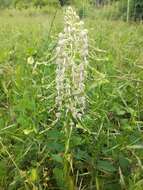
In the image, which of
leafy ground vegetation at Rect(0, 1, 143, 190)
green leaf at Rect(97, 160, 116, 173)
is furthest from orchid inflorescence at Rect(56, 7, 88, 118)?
green leaf at Rect(97, 160, 116, 173)

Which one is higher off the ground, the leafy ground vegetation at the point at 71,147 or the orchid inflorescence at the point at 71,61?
the orchid inflorescence at the point at 71,61

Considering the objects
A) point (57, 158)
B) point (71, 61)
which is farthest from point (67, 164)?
point (71, 61)

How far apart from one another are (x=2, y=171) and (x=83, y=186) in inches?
11.1

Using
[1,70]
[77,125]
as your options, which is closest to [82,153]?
[77,125]

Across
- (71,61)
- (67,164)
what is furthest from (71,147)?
(71,61)

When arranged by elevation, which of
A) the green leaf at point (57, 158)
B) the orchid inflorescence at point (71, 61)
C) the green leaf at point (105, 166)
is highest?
the orchid inflorescence at point (71, 61)

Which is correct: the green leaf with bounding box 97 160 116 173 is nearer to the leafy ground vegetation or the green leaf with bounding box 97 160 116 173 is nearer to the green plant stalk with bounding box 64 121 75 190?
the leafy ground vegetation

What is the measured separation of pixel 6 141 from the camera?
173cm

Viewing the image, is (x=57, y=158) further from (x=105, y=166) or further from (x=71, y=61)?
(x=71, y=61)

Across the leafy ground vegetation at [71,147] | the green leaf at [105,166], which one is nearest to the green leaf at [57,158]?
the leafy ground vegetation at [71,147]

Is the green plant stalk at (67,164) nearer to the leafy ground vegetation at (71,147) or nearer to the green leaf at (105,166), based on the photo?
the leafy ground vegetation at (71,147)

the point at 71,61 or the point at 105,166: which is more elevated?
the point at 71,61

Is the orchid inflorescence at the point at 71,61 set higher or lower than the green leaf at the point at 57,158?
higher

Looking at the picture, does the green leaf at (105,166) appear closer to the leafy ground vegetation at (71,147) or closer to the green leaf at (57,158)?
the leafy ground vegetation at (71,147)
